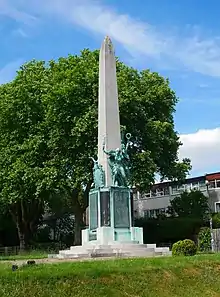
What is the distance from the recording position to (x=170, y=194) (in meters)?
52.0

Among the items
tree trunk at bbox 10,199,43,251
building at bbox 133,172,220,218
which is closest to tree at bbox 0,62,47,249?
tree trunk at bbox 10,199,43,251

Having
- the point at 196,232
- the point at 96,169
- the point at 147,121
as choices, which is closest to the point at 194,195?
the point at 196,232

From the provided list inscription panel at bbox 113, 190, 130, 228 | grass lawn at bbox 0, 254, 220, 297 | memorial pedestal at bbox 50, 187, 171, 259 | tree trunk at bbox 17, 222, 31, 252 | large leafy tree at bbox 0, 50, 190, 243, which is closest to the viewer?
grass lawn at bbox 0, 254, 220, 297

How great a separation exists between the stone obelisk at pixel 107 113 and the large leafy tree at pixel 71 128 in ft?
16.6

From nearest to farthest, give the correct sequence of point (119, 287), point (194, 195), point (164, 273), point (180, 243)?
point (119, 287) → point (164, 273) → point (180, 243) → point (194, 195)

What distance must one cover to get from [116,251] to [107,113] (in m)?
6.47

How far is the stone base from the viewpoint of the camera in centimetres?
1931

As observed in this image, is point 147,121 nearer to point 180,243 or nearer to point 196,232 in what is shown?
point 196,232

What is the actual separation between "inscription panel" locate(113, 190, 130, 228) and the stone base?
1.09 meters

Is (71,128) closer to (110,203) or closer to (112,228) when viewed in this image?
(110,203)

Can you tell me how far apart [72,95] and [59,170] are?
4.41 meters

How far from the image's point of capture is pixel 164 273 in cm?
1272

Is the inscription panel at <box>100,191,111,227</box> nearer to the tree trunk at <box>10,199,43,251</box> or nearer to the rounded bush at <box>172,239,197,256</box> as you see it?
the rounded bush at <box>172,239,197,256</box>

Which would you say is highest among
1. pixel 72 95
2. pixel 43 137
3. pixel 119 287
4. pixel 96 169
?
pixel 72 95
